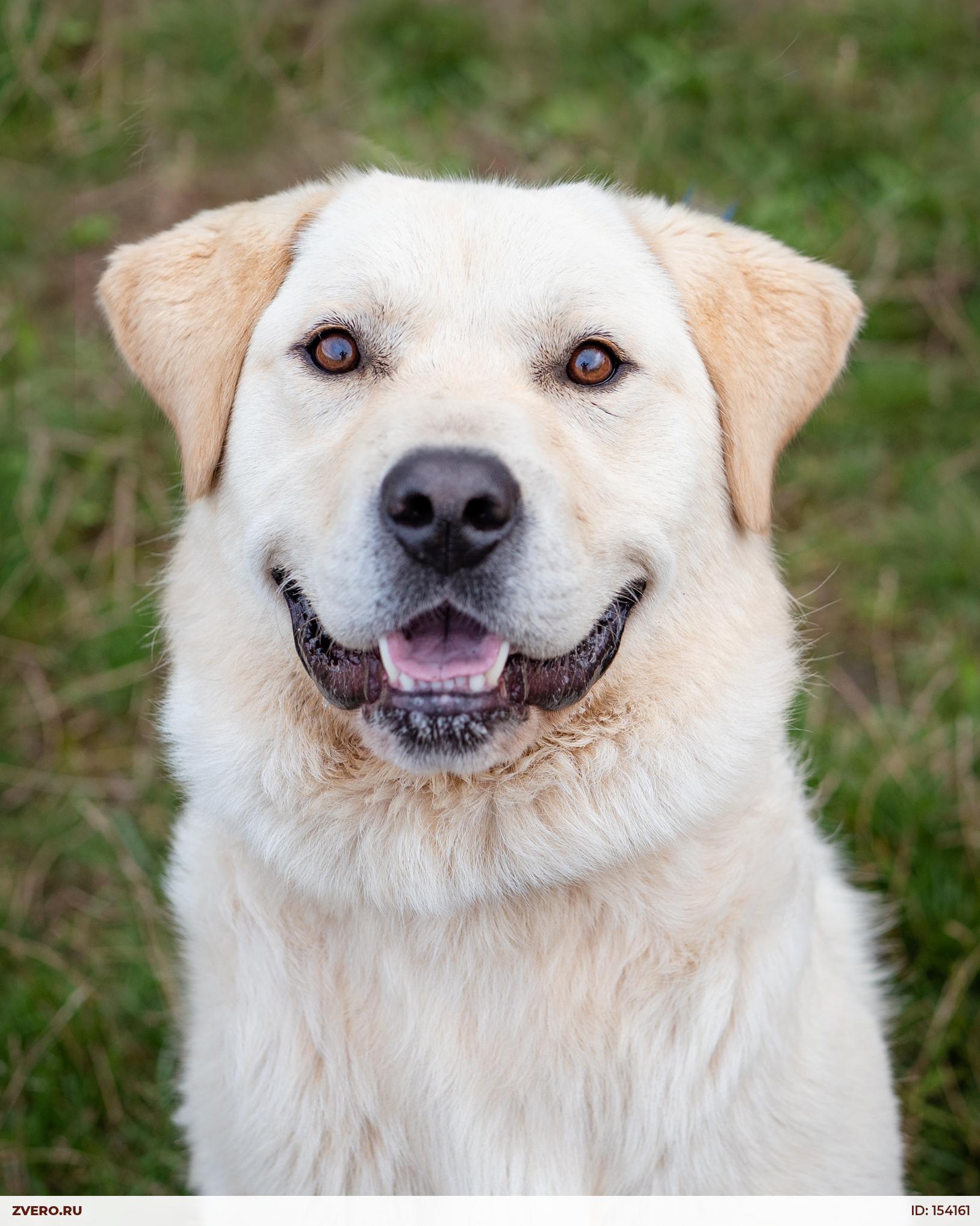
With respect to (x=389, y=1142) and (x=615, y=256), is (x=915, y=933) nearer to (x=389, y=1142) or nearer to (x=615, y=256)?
(x=389, y=1142)

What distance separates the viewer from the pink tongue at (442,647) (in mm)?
2498

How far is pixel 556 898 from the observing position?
2.71 m

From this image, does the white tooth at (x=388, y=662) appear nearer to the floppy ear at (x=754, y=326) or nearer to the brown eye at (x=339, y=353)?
the brown eye at (x=339, y=353)

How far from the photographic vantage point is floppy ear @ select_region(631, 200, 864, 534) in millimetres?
2873

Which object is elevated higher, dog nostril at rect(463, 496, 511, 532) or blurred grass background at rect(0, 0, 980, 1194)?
dog nostril at rect(463, 496, 511, 532)

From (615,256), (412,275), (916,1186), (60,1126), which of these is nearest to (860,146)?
(615,256)

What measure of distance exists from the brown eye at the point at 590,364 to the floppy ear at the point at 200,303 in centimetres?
77

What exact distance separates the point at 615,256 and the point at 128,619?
2956mm

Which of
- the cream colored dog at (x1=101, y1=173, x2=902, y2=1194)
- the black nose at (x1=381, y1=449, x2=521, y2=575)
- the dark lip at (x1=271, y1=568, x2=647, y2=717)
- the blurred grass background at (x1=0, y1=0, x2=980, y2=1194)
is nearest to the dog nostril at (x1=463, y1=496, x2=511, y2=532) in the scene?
the black nose at (x1=381, y1=449, x2=521, y2=575)

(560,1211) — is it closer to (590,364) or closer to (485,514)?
(485,514)

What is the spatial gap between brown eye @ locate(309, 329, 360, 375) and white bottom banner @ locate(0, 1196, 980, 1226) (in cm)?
188

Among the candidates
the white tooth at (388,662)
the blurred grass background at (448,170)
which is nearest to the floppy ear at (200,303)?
the white tooth at (388,662)

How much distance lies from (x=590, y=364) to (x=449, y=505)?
646mm

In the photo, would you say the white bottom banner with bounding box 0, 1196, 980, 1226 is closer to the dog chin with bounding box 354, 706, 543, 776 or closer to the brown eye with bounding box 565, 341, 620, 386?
the dog chin with bounding box 354, 706, 543, 776
